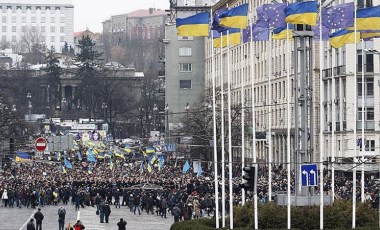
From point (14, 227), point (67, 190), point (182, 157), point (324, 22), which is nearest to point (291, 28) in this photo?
point (324, 22)

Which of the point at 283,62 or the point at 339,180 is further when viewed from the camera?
the point at 283,62

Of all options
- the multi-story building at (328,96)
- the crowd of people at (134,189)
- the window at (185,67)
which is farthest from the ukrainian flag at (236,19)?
the window at (185,67)

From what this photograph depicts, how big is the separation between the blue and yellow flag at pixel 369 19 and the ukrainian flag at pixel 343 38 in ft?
1.44

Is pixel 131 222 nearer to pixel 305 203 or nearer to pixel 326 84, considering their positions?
pixel 305 203

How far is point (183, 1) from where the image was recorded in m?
162

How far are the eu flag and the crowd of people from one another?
1655 cm

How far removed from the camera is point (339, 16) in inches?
1917

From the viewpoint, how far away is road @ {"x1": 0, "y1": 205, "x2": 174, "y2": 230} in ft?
217

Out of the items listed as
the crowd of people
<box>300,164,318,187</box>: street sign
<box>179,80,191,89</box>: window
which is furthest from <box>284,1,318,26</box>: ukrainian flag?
<box>179,80,191,89</box>: window

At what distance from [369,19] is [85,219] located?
26137 millimetres

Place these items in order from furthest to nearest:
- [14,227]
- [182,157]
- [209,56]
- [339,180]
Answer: [209,56] → [182,157] → [339,180] → [14,227]

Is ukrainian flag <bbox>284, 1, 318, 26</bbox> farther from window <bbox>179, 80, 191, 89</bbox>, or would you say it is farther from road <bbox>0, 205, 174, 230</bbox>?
window <bbox>179, 80, 191, 89</bbox>

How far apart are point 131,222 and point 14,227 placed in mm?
6465

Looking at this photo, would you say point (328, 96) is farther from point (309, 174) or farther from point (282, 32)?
point (309, 174)
